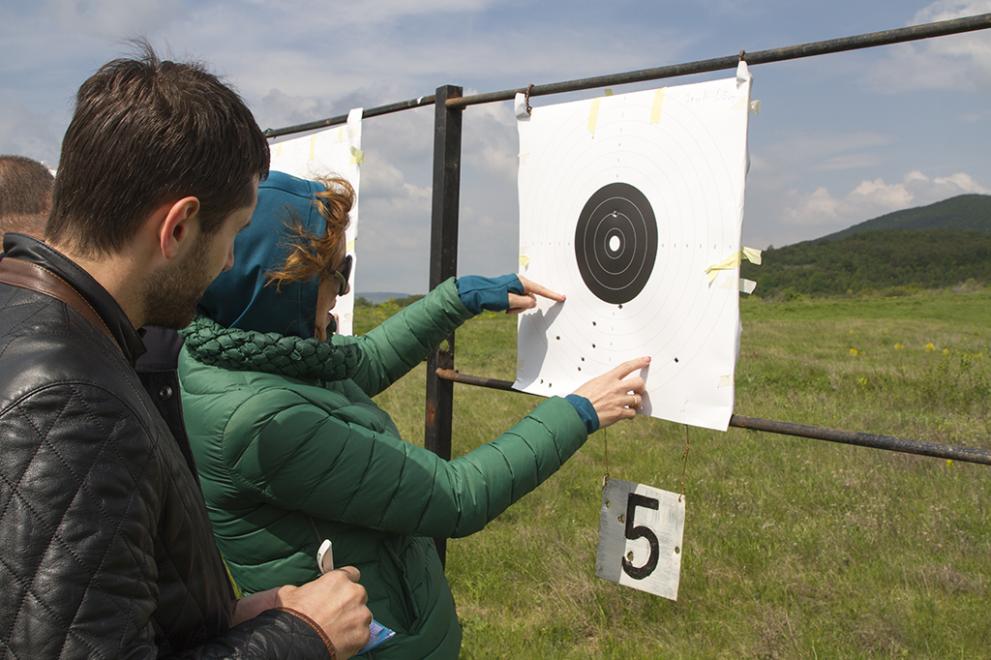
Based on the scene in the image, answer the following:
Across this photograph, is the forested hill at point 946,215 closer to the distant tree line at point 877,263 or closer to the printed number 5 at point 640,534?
the distant tree line at point 877,263

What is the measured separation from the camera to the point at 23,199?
2254 millimetres

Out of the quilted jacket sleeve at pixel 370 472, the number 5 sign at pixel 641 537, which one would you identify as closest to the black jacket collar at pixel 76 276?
the quilted jacket sleeve at pixel 370 472

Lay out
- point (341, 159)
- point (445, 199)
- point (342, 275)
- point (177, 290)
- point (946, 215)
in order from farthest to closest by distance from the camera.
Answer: point (946, 215) < point (341, 159) < point (445, 199) < point (342, 275) < point (177, 290)

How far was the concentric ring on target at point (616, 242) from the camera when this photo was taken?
2.05m

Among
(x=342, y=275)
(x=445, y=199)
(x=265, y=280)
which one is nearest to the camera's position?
(x=265, y=280)

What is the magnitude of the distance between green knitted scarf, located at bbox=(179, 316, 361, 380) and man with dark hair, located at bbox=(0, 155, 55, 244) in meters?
1.06

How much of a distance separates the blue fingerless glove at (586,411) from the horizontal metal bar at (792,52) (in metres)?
0.79

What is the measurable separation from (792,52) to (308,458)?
1.29 meters

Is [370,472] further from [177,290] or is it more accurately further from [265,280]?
[177,290]

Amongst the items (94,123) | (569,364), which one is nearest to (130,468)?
(94,123)

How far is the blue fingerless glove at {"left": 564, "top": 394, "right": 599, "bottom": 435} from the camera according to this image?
1.69 metres

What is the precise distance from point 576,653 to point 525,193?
162cm

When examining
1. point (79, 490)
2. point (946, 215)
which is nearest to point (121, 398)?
point (79, 490)

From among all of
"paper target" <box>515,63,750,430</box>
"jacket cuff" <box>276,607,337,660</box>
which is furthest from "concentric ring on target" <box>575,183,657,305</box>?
"jacket cuff" <box>276,607,337,660</box>
